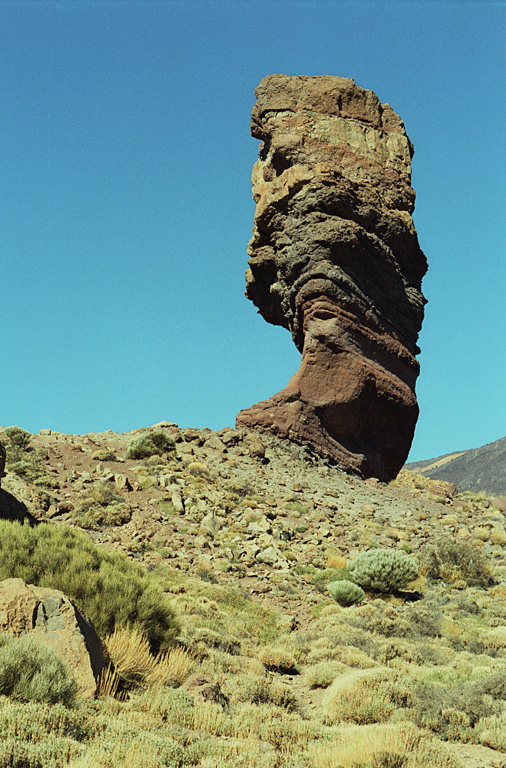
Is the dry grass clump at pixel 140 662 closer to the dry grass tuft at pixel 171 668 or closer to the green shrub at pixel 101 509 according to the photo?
the dry grass tuft at pixel 171 668

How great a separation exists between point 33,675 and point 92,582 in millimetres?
3014

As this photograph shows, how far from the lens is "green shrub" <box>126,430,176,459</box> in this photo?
2134 centimetres

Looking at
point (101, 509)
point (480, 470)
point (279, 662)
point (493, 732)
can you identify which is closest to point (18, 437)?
point (101, 509)

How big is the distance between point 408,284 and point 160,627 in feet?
72.2

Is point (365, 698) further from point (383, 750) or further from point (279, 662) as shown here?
point (279, 662)

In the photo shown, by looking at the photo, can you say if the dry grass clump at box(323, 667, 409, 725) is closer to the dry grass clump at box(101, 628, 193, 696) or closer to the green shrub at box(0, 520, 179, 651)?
the dry grass clump at box(101, 628, 193, 696)

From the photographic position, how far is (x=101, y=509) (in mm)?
16234

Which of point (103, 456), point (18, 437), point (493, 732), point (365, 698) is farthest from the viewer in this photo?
point (103, 456)

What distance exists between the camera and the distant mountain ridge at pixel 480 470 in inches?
3551

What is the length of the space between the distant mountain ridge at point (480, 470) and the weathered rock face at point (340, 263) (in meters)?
63.7

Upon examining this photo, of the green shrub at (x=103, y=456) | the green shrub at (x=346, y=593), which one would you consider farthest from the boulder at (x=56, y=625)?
the green shrub at (x=103, y=456)

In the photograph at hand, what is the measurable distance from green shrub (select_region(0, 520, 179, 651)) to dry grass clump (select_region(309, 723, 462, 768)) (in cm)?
336

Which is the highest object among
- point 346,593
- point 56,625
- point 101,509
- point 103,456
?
point 103,456

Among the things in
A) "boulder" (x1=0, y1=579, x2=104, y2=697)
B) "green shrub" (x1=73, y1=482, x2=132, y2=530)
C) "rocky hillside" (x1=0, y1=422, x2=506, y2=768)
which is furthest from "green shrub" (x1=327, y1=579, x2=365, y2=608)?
"boulder" (x1=0, y1=579, x2=104, y2=697)
